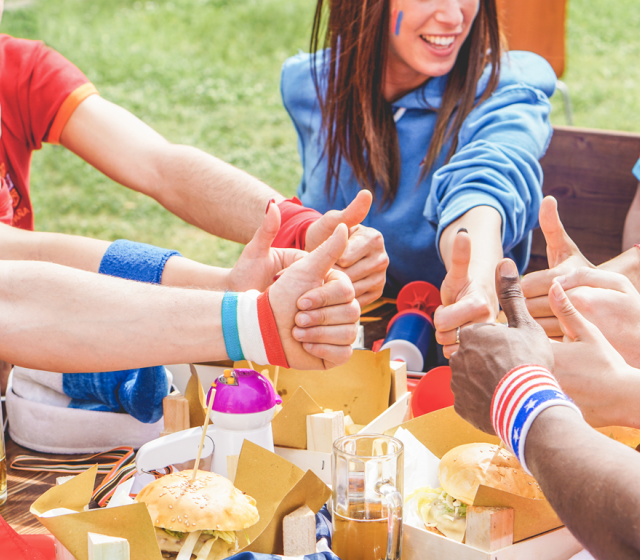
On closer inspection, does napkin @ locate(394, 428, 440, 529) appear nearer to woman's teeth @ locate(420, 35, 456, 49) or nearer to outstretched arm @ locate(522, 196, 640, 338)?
outstretched arm @ locate(522, 196, 640, 338)

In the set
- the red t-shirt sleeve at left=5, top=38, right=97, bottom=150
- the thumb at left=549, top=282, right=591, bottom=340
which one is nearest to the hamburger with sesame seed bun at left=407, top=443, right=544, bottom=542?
the thumb at left=549, top=282, right=591, bottom=340

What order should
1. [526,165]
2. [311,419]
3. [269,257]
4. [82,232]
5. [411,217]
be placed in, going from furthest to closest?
[82,232] < [411,217] < [526,165] < [269,257] < [311,419]

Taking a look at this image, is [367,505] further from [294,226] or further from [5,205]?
[5,205]

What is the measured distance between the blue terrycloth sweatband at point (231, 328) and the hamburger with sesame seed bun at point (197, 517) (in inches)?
10.3

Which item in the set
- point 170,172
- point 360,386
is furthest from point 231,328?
point 170,172

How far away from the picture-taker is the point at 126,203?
17.4 ft

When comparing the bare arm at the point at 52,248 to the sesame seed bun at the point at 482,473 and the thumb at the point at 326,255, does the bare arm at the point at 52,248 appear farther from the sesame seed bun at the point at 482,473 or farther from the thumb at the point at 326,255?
the sesame seed bun at the point at 482,473

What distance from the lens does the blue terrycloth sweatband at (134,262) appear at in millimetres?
1371

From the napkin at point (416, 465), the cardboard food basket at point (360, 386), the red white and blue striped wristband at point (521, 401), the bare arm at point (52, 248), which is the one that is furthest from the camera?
the bare arm at point (52, 248)

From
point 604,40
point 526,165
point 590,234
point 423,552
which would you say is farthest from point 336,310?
point 604,40

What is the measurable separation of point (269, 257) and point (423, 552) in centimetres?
72

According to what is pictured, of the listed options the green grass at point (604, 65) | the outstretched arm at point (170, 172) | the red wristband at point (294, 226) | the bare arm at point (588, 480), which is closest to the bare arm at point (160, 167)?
the outstretched arm at point (170, 172)

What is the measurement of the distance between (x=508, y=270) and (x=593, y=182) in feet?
4.95

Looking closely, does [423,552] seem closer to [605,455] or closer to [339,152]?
[605,455]
